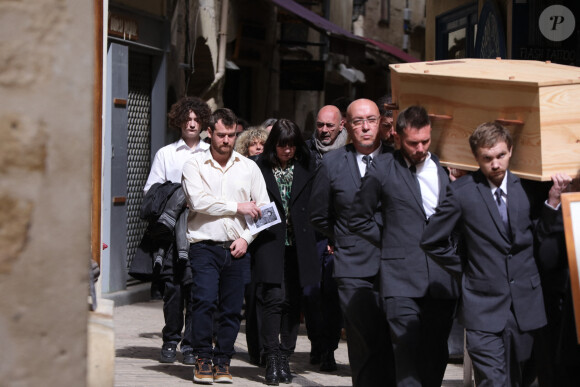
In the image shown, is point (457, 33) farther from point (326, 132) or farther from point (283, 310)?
point (283, 310)

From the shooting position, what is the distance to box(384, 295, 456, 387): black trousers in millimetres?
6172

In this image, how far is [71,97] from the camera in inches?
93.2

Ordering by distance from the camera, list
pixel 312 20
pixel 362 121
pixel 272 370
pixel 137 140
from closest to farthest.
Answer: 1. pixel 362 121
2. pixel 272 370
3. pixel 137 140
4. pixel 312 20

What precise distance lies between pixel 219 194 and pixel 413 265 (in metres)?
2.17

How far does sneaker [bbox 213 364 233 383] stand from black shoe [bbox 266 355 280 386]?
29 cm

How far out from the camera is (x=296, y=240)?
28.1ft

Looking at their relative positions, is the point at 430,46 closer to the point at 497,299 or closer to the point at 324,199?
the point at 324,199

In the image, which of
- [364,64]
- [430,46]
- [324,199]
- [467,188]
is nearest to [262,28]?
[430,46]

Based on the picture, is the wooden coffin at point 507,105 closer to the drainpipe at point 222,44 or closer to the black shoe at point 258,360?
the black shoe at point 258,360

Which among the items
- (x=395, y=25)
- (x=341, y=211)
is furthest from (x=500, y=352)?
(x=395, y=25)

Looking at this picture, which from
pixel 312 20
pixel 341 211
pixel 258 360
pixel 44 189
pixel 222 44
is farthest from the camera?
pixel 312 20

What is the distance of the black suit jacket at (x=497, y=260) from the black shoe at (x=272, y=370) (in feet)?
8.78

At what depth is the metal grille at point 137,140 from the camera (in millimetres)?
12898

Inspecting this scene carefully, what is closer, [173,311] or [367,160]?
[367,160]
